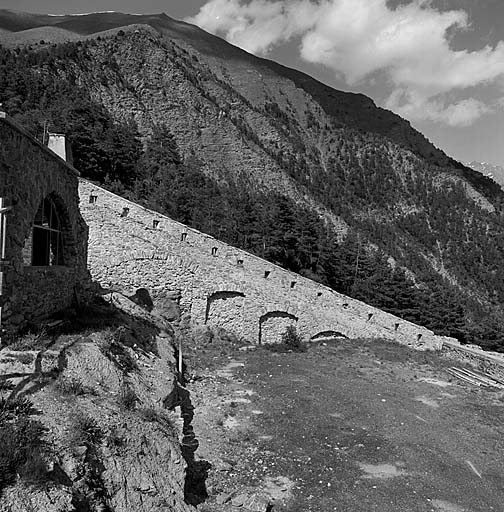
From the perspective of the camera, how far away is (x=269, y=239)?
30.7 m

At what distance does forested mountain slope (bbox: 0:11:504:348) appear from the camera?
32.2m

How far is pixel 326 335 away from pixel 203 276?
21.7 ft

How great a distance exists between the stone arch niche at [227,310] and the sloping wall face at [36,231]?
295 inches

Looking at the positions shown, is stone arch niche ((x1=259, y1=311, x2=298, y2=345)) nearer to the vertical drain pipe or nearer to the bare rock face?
the bare rock face

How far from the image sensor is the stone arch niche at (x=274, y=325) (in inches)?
819

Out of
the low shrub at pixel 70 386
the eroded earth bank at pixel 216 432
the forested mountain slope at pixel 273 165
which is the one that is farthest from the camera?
the forested mountain slope at pixel 273 165

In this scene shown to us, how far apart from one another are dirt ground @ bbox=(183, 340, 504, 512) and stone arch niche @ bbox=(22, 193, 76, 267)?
215 inches

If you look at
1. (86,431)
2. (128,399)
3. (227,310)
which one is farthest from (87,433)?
(227,310)

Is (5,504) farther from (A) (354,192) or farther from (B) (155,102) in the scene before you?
(A) (354,192)

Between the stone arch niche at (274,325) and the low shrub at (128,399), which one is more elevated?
the low shrub at (128,399)

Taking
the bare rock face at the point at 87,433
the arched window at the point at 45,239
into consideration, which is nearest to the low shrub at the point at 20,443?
the bare rock face at the point at 87,433

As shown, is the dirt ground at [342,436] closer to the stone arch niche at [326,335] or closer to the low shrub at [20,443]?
the stone arch niche at [326,335]

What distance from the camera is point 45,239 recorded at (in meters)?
11.3

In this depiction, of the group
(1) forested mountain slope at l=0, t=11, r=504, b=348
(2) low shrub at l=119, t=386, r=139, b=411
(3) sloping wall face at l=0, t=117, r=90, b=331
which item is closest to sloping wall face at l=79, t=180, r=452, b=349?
(3) sloping wall face at l=0, t=117, r=90, b=331
